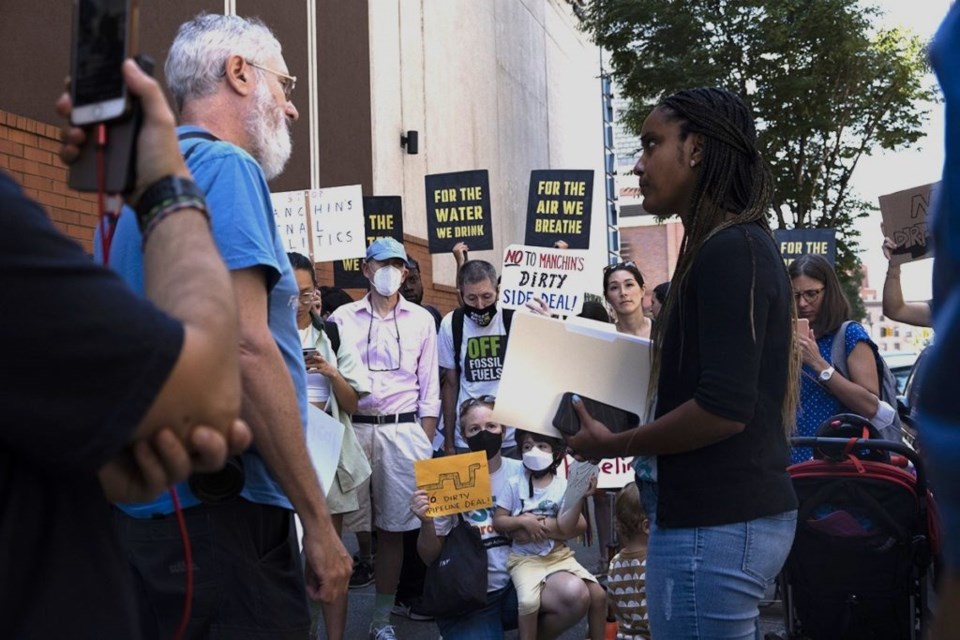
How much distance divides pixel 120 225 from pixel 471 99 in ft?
69.6

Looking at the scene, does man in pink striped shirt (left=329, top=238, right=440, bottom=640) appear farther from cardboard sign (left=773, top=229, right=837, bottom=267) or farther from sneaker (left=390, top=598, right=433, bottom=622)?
cardboard sign (left=773, top=229, right=837, bottom=267)

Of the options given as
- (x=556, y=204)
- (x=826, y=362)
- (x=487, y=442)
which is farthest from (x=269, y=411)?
(x=556, y=204)

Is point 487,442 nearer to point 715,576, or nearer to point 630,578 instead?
point 630,578

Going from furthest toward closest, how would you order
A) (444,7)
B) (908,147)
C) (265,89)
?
1. (908,147)
2. (444,7)
3. (265,89)

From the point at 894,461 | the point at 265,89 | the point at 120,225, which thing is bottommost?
the point at 894,461

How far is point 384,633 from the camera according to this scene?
21.6ft

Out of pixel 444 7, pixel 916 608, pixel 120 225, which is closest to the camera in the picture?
pixel 120 225

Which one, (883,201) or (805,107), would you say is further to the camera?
(805,107)

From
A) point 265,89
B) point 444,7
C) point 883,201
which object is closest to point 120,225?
point 265,89

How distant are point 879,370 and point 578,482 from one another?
1.65 metres

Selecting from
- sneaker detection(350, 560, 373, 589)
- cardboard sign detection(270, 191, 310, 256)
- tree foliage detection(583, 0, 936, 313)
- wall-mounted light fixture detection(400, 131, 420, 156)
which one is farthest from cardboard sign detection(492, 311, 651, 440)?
tree foliage detection(583, 0, 936, 313)

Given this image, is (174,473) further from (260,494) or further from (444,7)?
(444,7)

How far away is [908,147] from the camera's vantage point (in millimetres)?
25078

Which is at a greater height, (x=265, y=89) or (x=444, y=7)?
(x=444, y=7)
